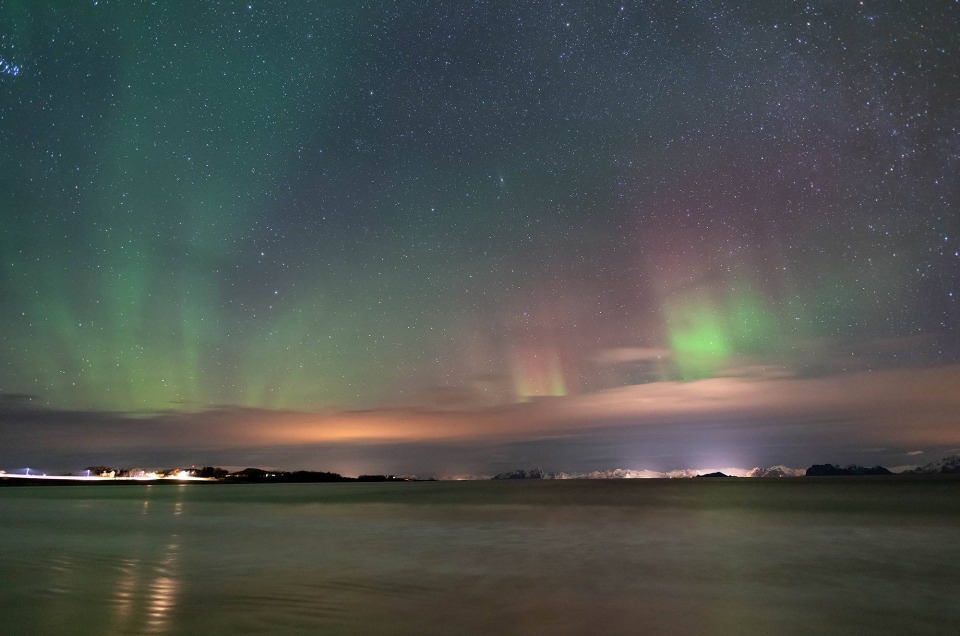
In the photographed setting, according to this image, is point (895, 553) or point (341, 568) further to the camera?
point (895, 553)

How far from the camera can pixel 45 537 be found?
79.7ft

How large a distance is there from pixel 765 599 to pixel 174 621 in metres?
10.9

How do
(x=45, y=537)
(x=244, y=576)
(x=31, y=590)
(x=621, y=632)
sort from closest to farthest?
(x=621, y=632)
(x=31, y=590)
(x=244, y=576)
(x=45, y=537)

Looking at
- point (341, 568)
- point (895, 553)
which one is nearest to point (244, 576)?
point (341, 568)

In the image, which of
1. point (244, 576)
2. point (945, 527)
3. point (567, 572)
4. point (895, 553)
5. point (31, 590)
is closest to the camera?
point (31, 590)

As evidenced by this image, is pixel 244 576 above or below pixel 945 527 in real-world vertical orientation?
above

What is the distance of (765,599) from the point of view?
13.1m

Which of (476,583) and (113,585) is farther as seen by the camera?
(476,583)

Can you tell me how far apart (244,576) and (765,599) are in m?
11.4

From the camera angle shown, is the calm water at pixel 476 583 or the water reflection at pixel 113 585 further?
the calm water at pixel 476 583

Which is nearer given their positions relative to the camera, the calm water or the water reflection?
the water reflection

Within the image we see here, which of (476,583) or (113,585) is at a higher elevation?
(113,585)

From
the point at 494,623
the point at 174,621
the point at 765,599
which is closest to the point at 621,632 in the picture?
the point at 494,623

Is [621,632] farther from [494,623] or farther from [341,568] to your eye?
[341,568]
